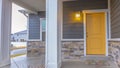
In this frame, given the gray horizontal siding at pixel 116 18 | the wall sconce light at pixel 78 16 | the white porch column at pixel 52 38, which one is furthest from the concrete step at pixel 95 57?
the white porch column at pixel 52 38

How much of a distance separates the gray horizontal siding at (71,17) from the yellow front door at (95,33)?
1.22 ft

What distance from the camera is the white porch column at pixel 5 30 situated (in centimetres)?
716

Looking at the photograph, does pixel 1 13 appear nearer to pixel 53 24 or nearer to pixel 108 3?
pixel 53 24

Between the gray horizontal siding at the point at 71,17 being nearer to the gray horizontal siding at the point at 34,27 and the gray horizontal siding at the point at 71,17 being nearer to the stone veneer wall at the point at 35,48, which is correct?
the stone veneer wall at the point at 35,48

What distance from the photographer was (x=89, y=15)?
8.87m

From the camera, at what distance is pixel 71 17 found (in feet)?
29.3

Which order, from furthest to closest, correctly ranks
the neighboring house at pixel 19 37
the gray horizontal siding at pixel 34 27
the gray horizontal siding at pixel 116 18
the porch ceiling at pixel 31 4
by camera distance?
the neighboring house at pixel 19 37
the gray horizontal siding at pixel 34 27
the porch ceiling at pixel 31 4
the gray horizontal siding at pixel 116 18

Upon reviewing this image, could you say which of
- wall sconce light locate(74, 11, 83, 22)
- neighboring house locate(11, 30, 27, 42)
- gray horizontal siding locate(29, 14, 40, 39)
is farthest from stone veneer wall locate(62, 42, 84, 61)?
neighboring house locate(11, 30, 27, 42)

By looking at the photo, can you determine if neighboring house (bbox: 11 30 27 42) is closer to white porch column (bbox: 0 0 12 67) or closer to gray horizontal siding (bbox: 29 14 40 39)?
gray horizontal siding (bbox: 29 14 40 39)

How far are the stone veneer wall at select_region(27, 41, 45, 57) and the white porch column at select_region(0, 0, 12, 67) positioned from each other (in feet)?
13.0

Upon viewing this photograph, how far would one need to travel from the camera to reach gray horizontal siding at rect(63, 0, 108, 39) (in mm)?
8740

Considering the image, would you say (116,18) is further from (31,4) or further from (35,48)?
(35,48)

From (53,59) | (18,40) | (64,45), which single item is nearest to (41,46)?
(64,45)

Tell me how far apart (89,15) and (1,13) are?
4216 millimetres
